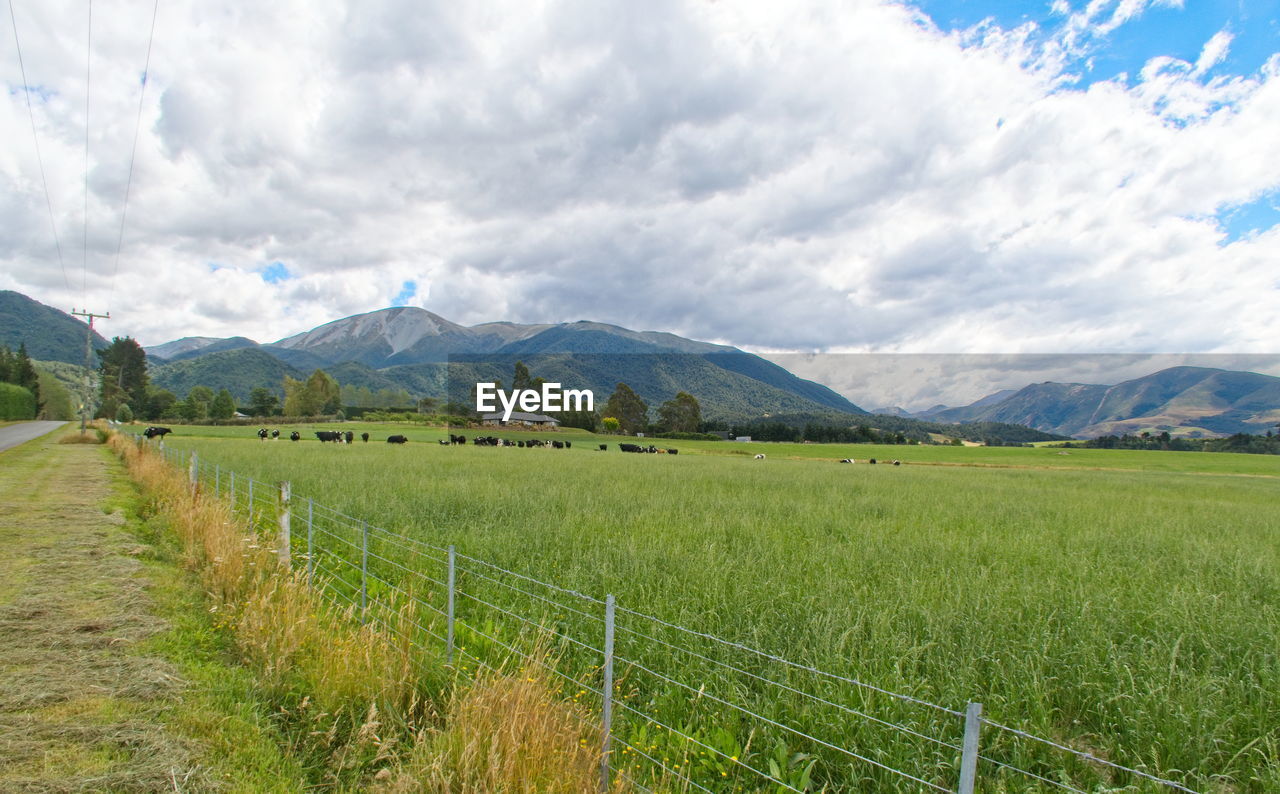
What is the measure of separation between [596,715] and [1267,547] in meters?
13.1

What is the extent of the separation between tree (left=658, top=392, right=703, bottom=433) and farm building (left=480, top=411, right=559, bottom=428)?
18572 millimetres

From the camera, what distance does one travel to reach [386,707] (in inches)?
172

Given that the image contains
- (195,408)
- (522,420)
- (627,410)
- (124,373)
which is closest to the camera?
(522,420)

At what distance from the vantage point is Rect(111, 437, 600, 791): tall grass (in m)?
3.38

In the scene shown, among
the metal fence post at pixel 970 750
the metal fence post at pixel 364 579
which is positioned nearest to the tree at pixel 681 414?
the metal fence post at pixel 364 579

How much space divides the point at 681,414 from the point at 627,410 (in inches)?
405

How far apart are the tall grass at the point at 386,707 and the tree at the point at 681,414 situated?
302 ft

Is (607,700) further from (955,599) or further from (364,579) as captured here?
(955,599)

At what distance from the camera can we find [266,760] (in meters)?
4.05

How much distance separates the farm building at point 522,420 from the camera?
86.1m

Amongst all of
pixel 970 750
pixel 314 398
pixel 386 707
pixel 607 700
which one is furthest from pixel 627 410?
pixel 970 750

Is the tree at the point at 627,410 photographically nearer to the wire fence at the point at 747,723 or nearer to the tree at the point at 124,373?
the tree at the point at 124,373

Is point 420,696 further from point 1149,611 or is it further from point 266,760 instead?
point 1149,611

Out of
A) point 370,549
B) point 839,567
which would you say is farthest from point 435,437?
point 839,567
